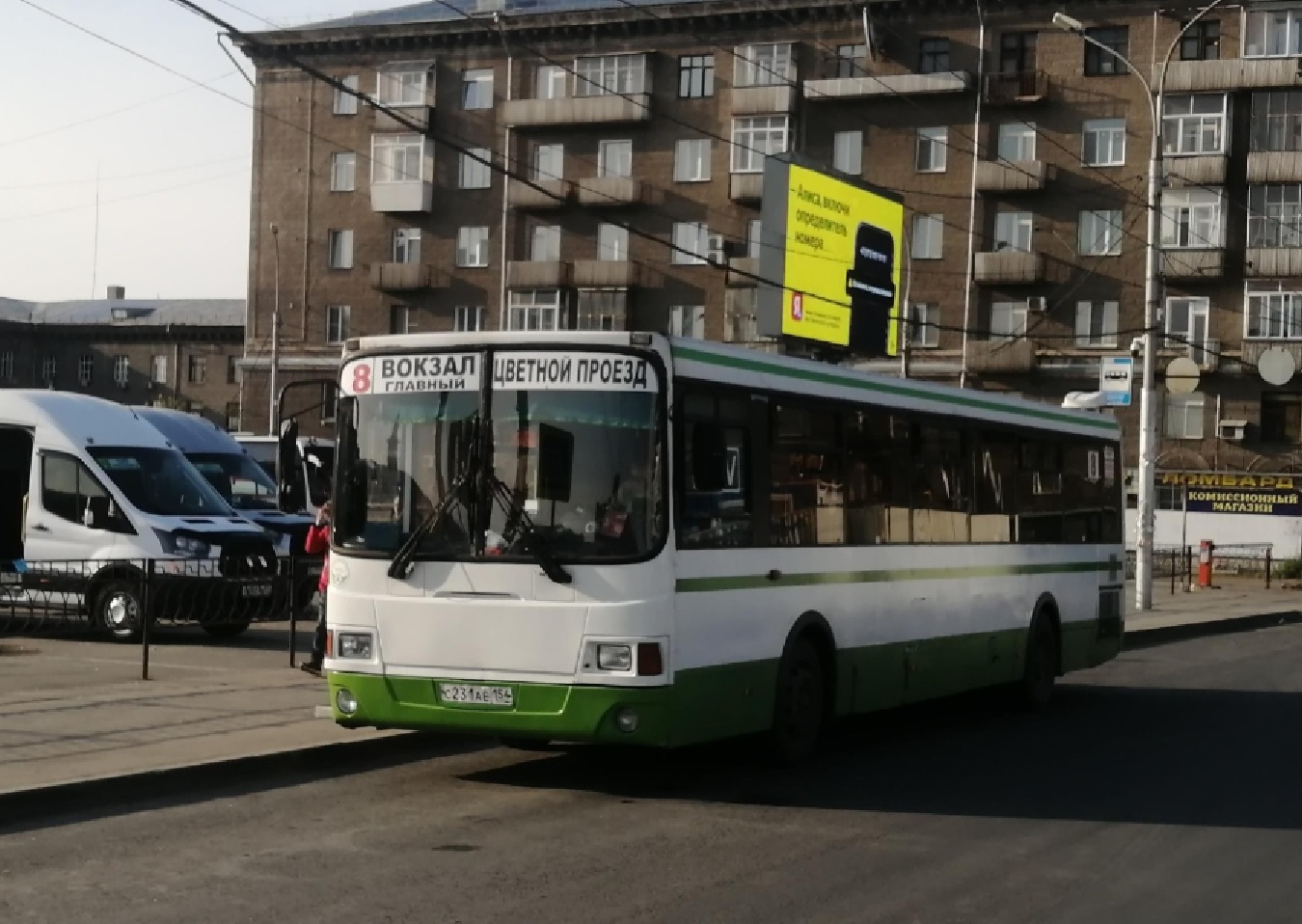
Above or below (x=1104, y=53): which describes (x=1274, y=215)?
below

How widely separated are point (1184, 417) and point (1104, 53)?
12313mm

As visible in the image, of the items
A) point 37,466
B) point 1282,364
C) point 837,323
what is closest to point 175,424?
point 37,466

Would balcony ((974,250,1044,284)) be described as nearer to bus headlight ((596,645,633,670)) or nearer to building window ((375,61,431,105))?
building window ((375,61,431,105))

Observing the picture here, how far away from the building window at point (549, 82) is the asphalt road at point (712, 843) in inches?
2208

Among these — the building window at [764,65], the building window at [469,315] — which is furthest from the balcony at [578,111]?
the building window at [469,315]

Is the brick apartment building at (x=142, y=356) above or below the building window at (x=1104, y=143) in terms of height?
below

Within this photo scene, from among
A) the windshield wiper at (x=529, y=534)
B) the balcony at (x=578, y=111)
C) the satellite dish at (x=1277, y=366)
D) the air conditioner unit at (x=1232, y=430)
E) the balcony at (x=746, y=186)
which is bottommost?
the windshield wiper at (x=529, y=534)

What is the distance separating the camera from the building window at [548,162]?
68.6 m

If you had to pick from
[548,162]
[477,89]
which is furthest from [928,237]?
[477,89]

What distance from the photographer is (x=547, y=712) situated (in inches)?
443

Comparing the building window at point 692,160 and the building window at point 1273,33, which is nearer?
the building window at point 1273,33

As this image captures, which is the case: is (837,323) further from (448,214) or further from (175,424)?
(448,214)

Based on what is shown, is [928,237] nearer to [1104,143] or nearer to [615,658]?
[1104,143]

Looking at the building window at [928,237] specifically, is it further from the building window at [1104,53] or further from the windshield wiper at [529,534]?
the windshield wiper at [529,534]
